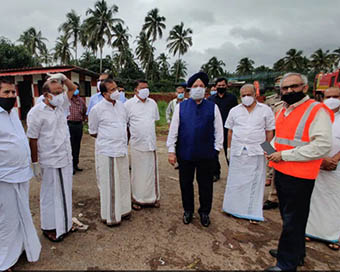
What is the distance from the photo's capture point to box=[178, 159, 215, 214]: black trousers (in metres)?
3.02

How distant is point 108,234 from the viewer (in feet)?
9.35

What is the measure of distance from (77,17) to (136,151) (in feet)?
109

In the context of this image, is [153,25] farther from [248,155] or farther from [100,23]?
[248,155]

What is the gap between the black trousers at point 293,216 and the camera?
80.4 inches

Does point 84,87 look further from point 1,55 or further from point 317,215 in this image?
point 317,215

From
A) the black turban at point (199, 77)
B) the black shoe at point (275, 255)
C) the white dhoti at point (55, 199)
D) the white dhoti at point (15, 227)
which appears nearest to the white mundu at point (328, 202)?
the black shoe at point (275, 255)

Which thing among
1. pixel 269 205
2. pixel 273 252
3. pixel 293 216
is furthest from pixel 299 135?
pixel 269 205

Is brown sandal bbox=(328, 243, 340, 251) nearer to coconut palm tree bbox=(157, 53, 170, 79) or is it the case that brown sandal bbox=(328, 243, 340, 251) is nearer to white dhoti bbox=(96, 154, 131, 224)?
white dhoti bbox=(96, 154, 131, 224)

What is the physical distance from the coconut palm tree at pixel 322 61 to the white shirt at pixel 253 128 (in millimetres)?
46967

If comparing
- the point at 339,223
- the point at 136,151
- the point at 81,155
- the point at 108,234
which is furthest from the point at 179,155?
the point at 81,155

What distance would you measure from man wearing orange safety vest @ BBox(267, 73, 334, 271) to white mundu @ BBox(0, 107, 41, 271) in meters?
2.43

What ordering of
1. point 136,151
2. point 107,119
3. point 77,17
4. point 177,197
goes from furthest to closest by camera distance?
point 77,17 < point 177,197 < point 136,151 < point 107,119

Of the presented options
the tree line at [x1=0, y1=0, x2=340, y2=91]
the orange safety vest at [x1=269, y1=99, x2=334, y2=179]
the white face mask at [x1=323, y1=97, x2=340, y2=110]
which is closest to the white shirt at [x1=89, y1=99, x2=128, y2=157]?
the orange safety vest at [x1=269, y1=99, x2=334, y2=179]

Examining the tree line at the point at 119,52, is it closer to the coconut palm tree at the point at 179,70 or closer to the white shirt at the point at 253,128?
the coconut palm tree at the point at 179,70
